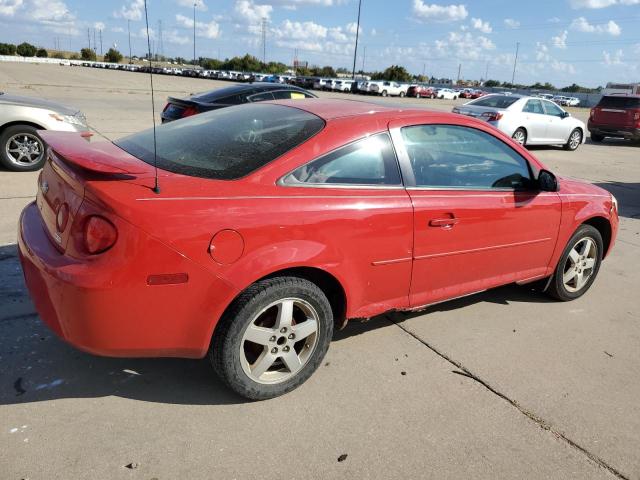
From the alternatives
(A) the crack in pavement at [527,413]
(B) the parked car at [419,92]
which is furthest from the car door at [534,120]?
(B) the parked car at [419,92]

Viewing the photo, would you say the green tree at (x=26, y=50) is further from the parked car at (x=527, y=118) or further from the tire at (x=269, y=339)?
the tire at (x=269, y=339)

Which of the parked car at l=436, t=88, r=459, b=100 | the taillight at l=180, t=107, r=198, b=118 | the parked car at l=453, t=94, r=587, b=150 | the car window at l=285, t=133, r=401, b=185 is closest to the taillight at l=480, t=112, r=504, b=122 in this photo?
the parked car at l=453, t=94, r=587, b=150

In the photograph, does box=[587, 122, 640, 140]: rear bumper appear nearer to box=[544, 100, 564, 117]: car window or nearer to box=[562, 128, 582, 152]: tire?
box=[562, 128, 582, 152]: tire

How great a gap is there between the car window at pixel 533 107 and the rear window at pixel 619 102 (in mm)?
5083

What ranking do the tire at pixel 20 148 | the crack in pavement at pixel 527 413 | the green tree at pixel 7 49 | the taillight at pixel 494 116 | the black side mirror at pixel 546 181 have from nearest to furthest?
the crack in pavement at pixel 527 413 → the black side mirror at pixel 546 181 → the tire at pixel 20 148 → the taillight at pixel 494 116 → the green tree at pixel 7 49

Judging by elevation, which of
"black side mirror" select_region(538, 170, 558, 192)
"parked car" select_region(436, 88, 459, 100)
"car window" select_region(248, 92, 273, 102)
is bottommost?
"parked car" select_region(436, 88, 459, 100)

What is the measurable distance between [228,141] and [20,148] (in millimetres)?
5790

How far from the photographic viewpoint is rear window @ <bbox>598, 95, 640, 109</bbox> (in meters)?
17.5

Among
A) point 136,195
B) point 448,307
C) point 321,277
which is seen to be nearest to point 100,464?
point 136,195

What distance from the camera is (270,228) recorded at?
2.65 meters

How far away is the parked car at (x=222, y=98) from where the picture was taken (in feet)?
30.7

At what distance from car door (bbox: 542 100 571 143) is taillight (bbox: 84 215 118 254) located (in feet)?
47.8

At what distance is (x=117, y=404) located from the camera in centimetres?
277

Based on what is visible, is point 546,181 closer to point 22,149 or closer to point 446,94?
point 22,149
